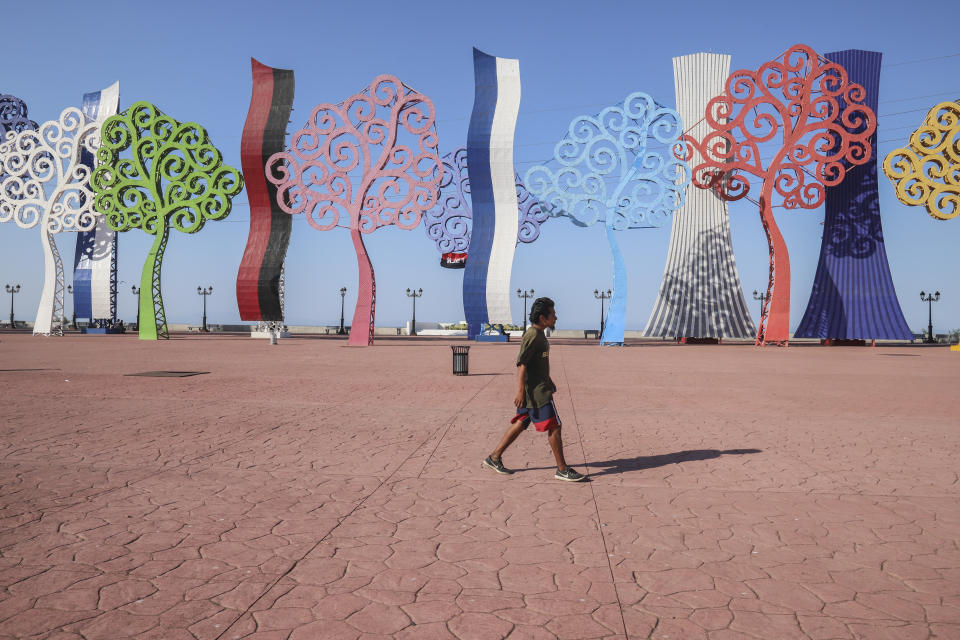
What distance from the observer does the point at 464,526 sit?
4547 millimetres

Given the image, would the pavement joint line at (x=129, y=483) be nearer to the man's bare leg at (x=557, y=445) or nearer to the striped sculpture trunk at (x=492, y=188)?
the man's bare leg at (x=557, y=445)

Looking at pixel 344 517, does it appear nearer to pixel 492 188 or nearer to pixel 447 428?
pixel 447 428

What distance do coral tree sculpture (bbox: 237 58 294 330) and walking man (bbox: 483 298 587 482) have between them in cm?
3320

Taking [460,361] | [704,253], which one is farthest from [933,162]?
[460,361]

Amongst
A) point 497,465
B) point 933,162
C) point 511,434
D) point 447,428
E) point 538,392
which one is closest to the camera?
point 538,392

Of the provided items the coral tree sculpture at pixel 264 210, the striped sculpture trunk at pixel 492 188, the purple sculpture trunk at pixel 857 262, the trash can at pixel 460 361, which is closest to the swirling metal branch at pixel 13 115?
the coral tree sculpture at pixel 264 210

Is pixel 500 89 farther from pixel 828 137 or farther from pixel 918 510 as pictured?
pixel 918 510

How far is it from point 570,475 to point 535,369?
1.00 m

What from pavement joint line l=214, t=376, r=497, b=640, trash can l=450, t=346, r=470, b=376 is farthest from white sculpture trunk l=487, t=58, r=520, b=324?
pavement joint line l=214, t=376, r=497, b=640

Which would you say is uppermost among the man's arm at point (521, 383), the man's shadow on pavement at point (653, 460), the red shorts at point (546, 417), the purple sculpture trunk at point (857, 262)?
the purple sculpture trunk at point (857, 262)

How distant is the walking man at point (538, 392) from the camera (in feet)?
19.2

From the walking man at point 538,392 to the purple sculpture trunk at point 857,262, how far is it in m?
39.4

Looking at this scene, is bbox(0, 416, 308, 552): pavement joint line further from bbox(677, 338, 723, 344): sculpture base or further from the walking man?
bbox(677, 338, 723, 344): sculpture base

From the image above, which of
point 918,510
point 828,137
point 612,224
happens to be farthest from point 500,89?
point 918,510
